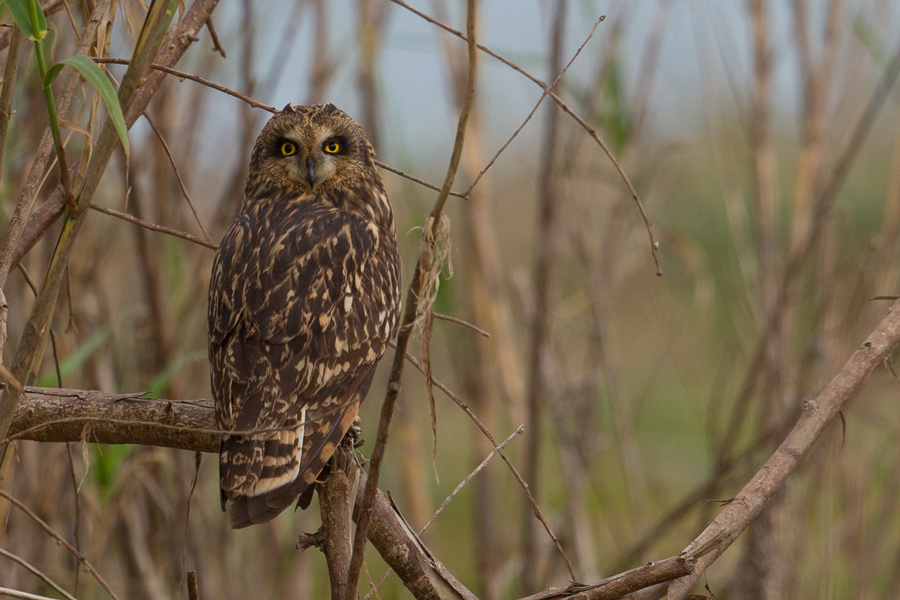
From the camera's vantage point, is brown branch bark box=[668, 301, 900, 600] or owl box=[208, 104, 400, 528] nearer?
brown branch bark box=[668, 301, 900, 600]

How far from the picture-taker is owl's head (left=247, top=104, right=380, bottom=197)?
7.23 ft

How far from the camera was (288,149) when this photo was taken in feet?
7.43

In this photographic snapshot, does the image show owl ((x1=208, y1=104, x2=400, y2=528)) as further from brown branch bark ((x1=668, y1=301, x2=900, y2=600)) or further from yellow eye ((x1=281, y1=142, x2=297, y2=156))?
brown branch bark ((x1=668, y1=301, x2=900, y2=600))

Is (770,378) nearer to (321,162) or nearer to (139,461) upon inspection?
(321,162)

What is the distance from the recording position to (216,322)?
5.97 feet

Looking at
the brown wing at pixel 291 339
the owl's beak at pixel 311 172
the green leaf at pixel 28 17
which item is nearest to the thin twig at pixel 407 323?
the brown wing at pixel 291 339

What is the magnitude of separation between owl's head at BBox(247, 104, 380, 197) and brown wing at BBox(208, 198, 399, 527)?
218mm

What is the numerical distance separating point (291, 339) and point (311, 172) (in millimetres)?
603

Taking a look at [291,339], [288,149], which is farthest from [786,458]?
[288,149]

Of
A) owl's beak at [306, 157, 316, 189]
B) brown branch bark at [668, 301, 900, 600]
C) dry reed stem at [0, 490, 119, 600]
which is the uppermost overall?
owl's beak at [306, 157, 316, 189]

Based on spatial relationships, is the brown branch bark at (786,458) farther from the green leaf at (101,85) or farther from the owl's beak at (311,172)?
the owl's beak at (311,172)

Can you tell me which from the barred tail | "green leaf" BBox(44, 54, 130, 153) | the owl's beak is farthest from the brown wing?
"green leaf" BBox(44, 54, 130, 153)

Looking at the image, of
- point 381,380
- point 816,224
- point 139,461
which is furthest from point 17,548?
point 816,224

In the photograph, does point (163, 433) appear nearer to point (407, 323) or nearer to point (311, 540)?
point (311, 540)
